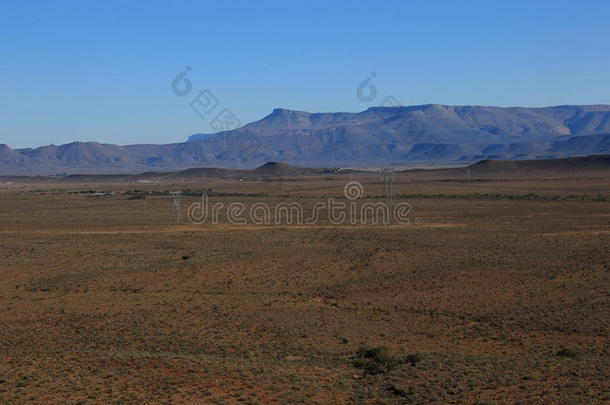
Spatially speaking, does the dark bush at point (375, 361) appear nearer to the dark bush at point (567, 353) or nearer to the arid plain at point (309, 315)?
the arid plain at point (309, 315)

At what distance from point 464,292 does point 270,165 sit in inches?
6575

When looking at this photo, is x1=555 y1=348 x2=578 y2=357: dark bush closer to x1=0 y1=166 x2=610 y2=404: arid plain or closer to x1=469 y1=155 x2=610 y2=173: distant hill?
x1=0 y1=166 x2=610 y2=404: arid plain

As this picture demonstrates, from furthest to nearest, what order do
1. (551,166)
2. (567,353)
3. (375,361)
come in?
1. (551,166)
2. (567,353)
3. (375,361)

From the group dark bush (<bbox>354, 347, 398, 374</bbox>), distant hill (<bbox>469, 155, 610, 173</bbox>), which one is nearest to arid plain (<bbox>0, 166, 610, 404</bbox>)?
dark bush (<bbox>354, 347, 398, 374</bbox>)

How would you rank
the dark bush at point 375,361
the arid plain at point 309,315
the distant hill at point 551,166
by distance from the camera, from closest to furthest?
the arid plain at point 309,315, the dark bush at point 375,361, the distant hill at point 551,166

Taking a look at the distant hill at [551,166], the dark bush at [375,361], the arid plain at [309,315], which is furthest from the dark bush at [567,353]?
the distant hill at [551,166]

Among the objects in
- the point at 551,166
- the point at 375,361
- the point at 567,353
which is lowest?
the point at 567,353

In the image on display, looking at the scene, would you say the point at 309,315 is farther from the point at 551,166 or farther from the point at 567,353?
the point at 551,166

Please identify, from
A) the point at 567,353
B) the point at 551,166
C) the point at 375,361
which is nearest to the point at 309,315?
the point at 375,361

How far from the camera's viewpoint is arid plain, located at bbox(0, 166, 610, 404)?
1544 centimetres

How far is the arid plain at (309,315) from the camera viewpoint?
15438 millimetres

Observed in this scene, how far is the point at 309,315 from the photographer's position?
24125 millimetres

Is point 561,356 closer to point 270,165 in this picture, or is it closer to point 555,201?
point 555,201

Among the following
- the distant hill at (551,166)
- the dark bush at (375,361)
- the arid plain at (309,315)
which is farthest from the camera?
the distant hill at (551,166)
